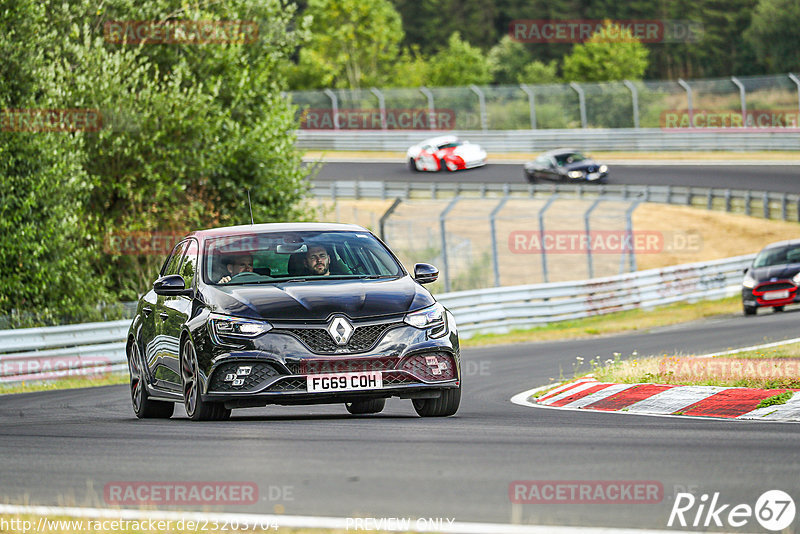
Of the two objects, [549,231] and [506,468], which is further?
[549,231]

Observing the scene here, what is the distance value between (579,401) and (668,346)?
26.7ft

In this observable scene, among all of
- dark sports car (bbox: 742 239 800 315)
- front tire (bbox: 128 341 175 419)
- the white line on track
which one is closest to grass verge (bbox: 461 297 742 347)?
dark sports car (bbox: 742 239 800 315)

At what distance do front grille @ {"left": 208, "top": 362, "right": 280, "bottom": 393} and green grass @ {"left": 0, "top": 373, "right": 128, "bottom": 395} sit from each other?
9535mm

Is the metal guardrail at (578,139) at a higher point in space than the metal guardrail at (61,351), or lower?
lower

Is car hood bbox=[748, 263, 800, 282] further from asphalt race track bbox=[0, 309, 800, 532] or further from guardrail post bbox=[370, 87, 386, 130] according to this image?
guardrail post bbox=[370, 87, 386, 130]

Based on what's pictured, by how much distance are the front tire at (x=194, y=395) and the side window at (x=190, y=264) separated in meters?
0.69

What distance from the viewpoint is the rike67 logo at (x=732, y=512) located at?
526 centimetres

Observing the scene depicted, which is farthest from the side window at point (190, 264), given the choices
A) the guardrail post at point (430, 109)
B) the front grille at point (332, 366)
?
the guardrail post at point (430, 109)

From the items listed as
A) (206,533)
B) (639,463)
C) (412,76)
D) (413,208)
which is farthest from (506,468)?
(412,76)

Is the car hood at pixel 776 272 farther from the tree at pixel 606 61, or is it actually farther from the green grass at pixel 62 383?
the tree at pixel 606 61

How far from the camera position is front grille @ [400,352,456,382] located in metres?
9.07

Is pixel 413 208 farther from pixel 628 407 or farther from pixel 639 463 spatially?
pixel 639 463

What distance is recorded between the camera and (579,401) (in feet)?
36.6

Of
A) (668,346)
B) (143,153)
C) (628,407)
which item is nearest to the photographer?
(628,407)
